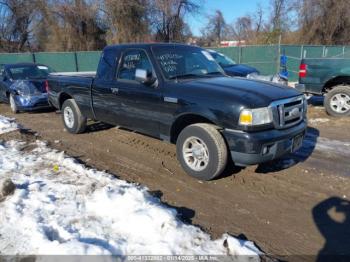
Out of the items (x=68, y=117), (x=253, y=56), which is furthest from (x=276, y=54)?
(x=68, y=117)

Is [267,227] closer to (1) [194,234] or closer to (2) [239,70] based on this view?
(1) [194,234]

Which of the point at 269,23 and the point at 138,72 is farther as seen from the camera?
the point at 269,23

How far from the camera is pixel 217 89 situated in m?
4.65

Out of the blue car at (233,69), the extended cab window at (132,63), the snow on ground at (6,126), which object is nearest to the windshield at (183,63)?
the extended cab window at (132,63)

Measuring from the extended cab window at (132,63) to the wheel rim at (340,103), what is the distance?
5.62 meters

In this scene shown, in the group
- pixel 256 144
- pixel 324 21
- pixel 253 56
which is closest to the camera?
pixel 256 144

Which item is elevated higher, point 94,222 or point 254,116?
point 254,116

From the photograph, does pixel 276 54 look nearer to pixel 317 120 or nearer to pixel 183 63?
pixel 317 120

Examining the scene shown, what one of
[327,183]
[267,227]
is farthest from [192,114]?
[327,183]

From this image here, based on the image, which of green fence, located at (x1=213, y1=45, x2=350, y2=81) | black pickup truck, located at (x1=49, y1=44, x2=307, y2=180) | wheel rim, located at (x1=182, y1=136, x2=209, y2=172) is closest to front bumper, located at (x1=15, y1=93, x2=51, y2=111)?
black pickup truck, located at (x1=49, y1=44, x2=307, y2=180)

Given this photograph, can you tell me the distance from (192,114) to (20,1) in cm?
3747

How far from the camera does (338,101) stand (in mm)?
8719

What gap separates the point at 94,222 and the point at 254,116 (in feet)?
7.50

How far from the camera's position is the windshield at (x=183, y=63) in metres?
5.33
